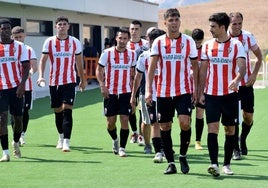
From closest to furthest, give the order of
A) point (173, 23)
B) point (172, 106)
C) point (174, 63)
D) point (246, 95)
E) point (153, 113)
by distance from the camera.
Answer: point (173, 23)
point (174, 63)
point (172, 106)
point (153, 113)
point (246, 95)

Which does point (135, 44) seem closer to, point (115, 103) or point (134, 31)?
point (134, 31)

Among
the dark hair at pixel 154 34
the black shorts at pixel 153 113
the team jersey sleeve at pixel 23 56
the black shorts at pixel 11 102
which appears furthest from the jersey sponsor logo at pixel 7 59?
the black shorts at pixel 153 113

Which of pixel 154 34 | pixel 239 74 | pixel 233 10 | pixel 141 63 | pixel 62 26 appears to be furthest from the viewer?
pixel 233 10

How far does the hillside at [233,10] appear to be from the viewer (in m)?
72.8

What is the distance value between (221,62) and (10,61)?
3.35 meters

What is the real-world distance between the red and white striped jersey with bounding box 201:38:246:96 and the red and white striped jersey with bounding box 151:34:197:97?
9.8 inches

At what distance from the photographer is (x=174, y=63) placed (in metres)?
8.36

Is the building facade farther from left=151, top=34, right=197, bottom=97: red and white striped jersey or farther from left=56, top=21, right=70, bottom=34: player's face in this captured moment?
left=151, top=34, right=197, bottom=97: red and white striped jersey

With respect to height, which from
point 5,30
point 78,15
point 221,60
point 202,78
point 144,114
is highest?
point 78,15

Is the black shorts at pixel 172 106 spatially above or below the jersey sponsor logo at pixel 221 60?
below

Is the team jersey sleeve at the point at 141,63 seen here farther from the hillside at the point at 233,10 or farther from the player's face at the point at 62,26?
the hillside at the point at 233,10

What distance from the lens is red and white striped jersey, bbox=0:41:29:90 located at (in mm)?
9781

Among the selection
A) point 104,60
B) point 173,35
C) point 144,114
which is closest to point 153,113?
point 144,114

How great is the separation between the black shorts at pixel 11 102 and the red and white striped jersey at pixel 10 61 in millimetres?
86
